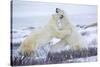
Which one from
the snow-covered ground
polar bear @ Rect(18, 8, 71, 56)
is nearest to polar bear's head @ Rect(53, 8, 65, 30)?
polar bear @ Rect(18, 8, 71, 56)

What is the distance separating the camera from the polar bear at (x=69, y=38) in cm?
228

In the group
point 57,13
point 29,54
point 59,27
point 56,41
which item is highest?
point 57,13

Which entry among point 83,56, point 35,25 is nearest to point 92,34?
point 83,56

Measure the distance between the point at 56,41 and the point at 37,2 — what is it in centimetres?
49

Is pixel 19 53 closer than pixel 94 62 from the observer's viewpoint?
Yes

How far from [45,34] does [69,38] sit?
30 centimetres

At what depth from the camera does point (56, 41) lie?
2.27m

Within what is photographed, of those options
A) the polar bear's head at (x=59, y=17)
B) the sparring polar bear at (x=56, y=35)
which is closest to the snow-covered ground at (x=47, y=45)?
the sparring polar bear at (x=56, y=35)

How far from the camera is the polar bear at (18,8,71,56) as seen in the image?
2.17 m

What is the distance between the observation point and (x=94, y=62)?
2.41 metres

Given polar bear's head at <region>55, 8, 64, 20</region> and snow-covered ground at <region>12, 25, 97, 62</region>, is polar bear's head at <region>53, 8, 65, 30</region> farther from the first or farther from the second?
snow-covered ground at <region>12, 25, 97, 62</region>

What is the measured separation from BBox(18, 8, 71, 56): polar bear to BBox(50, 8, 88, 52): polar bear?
0.01m

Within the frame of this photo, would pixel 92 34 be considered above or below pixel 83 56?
above

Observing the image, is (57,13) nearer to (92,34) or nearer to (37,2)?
(37,2)
